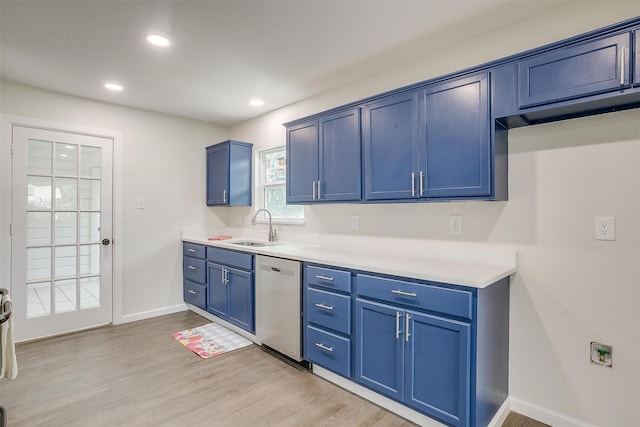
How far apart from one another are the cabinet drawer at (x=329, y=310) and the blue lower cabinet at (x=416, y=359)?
103 millimetres

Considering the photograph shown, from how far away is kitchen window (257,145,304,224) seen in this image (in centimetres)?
371

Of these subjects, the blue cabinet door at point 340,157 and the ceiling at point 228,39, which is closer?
the ceiling at point 228,39

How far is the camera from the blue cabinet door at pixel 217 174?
402 centimetres

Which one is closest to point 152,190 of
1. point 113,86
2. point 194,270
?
point 194,270

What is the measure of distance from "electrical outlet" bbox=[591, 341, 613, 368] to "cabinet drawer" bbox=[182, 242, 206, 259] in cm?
344

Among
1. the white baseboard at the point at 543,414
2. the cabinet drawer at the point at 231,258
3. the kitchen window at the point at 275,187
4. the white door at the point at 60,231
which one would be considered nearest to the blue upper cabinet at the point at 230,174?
the kitchen window at the point at 275,187

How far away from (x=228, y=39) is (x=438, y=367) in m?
2.45

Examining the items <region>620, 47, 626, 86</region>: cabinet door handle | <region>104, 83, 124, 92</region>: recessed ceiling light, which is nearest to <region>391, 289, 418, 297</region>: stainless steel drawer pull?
<region>620, 47, 626, 86</region>: cabinet door handle

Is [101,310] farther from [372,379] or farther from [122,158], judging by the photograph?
[372,379]

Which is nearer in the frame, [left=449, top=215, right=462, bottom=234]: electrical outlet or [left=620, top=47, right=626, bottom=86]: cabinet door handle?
[left=620, top=47, right=626, bottom=86]: cabinet door handle

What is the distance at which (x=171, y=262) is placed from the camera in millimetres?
4074

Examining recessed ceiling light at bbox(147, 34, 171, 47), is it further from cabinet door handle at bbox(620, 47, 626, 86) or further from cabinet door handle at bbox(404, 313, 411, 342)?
cabinet door handle at bbox(620, 47, 626, 86)

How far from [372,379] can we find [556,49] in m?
2.13

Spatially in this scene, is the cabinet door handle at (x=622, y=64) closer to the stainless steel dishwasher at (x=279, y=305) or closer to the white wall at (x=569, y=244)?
the white wall at (x=569, y=244)
